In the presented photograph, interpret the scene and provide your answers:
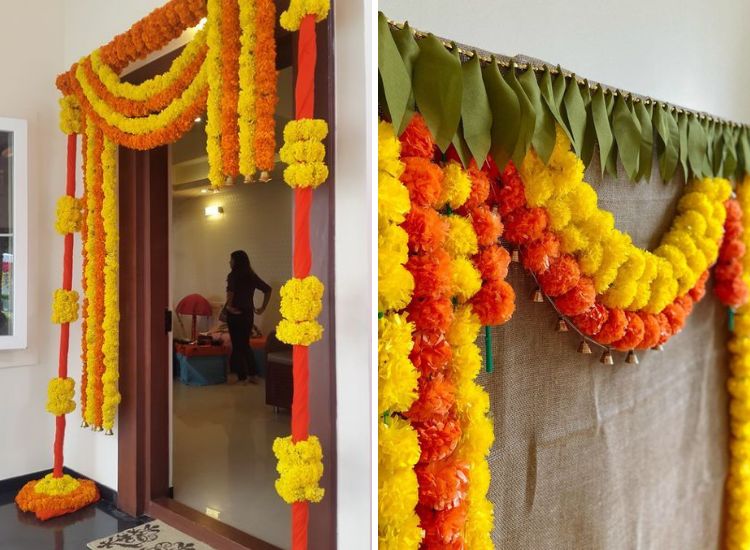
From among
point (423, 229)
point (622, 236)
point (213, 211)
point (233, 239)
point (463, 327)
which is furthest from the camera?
point (213, 211)

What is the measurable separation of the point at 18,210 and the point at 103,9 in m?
0.69

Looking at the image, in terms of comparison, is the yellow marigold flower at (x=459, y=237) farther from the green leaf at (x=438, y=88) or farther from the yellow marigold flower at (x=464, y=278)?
the green leaf at (x=438, y=88)

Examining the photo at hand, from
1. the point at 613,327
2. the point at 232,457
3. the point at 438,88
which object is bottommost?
the point at 232,457

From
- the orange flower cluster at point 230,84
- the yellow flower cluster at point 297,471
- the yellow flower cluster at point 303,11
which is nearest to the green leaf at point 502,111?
the yellow flower cluster at point 303,11

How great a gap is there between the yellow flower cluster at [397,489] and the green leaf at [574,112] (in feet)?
2.94

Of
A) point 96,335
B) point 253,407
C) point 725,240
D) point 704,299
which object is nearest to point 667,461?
point 704,299

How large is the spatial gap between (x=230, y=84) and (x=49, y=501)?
1.45 meters

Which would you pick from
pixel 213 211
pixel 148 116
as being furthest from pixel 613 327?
pixel 213 211

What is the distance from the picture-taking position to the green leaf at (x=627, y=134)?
5.92 ft

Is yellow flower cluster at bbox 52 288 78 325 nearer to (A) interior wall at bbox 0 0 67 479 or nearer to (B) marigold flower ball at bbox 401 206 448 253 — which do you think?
(A) interior wall at bbox 0 0 67 479

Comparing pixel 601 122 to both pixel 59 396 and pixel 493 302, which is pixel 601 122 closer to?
pixel 493 302

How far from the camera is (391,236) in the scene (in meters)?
1.19

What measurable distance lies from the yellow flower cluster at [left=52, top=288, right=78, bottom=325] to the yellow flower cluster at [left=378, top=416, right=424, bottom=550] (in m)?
1.13

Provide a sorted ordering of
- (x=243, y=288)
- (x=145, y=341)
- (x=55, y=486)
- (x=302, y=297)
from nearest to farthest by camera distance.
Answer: (x=302, y=297) → (x=55, y=486) → (x=145, y=341) → (x=243, y=288)
